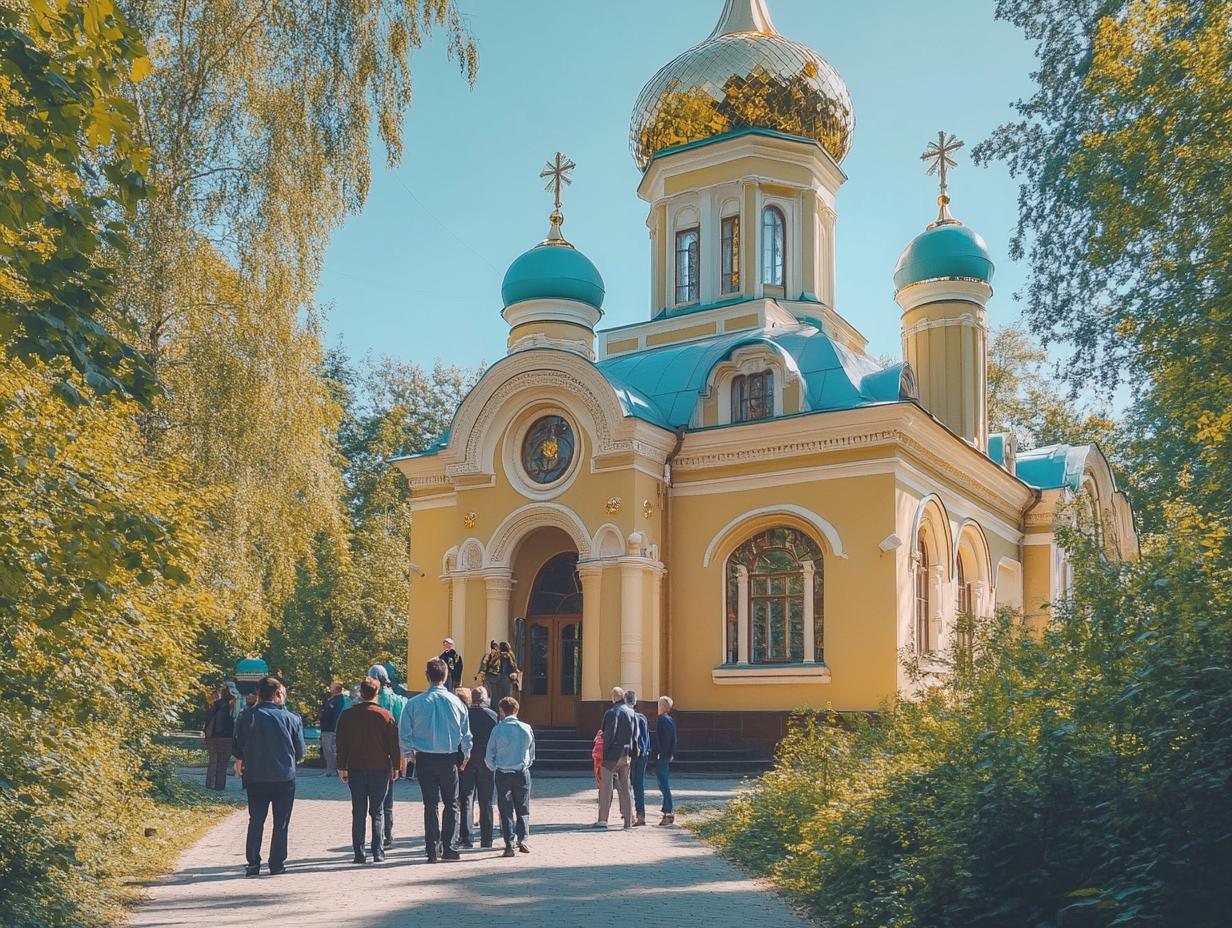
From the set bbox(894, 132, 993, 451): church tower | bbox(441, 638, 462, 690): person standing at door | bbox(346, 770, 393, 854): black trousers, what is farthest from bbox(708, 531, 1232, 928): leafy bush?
bbox(894, 132, 993, 451): church tower

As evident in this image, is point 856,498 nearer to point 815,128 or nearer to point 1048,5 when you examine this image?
point 1048,5

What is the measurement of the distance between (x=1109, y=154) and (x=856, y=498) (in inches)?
333

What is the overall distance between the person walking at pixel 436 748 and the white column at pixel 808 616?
9768 millimetres

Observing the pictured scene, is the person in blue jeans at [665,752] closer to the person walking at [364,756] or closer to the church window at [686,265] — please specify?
the person walking at [364,756]

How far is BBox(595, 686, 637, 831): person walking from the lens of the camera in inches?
456

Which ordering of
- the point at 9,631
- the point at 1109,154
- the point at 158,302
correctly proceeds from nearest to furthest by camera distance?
the point at 9,631 → the point at 1109,154 → the point at 158,302

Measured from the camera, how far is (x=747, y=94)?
23562 mm

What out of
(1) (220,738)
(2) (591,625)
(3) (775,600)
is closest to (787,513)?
(3) (775,600)

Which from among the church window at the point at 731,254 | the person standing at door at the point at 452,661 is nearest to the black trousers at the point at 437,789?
the person standing at door at the point at 452,661

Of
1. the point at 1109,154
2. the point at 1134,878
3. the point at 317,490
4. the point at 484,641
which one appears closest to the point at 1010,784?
the point at 1134,878

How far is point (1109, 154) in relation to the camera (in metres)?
10.5

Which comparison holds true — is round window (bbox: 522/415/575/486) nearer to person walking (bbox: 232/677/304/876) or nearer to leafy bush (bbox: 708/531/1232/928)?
person walking (bbox: 232/677/304/876)

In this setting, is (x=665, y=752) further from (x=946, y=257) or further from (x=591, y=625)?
(x=946, y=257)

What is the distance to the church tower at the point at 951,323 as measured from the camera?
23.2 metres
